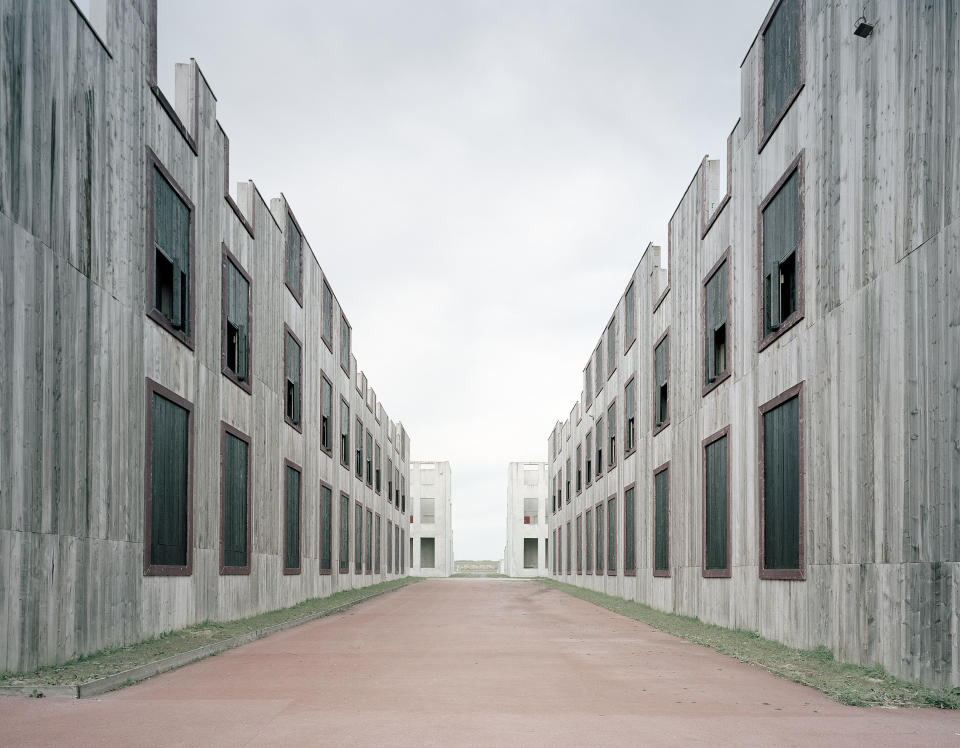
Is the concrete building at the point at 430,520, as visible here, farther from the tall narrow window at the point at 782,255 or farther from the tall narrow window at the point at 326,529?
the tall narrow window at the point at 782,255

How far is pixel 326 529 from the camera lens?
34.0m

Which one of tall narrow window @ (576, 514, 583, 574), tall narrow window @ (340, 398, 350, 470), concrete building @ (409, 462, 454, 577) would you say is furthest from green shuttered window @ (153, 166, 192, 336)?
concrete building @ (409, 462, 454, 577)

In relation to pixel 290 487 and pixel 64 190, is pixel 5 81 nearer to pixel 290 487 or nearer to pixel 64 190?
pixel 64 190

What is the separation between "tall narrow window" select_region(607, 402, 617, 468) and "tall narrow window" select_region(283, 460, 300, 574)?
12.7 metres

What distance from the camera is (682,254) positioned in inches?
933

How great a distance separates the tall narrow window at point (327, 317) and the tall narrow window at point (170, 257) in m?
15.5

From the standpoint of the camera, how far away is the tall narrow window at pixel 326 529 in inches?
1300

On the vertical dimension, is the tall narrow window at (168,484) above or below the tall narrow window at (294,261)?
below

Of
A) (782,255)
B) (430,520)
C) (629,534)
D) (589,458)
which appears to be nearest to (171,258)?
(782,255)

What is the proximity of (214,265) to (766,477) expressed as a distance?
11.4 metres

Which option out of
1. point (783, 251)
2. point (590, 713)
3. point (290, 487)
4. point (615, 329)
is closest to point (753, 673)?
point (590, 713)

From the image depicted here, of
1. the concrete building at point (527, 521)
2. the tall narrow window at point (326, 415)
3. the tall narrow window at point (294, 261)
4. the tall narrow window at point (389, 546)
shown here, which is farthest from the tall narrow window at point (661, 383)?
the concrete building at point (527, 521)

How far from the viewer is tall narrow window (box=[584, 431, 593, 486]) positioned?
4362 centimetres

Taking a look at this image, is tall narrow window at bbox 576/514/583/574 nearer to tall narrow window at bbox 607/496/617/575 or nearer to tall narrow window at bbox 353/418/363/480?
tall narrow window at bbox 607/496/617/575
